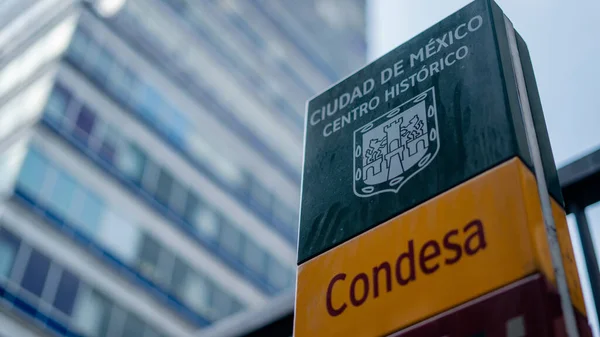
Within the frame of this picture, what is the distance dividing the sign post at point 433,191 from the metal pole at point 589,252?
0.29m

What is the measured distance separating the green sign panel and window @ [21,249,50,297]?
1709 centimetres

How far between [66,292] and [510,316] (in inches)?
761

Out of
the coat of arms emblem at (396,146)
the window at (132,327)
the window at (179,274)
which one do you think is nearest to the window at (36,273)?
the window at (132,327)

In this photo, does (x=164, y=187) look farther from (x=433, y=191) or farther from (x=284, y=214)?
(x=433, y=191)

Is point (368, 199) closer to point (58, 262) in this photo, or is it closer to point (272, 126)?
point (58, 262)

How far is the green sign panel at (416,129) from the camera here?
10.5ft

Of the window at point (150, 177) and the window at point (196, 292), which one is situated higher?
the window at point (150, 177)

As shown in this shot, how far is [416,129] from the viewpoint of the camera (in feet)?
11.5

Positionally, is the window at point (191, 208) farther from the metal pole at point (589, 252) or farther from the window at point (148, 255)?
the metal pole at point (589, 252)

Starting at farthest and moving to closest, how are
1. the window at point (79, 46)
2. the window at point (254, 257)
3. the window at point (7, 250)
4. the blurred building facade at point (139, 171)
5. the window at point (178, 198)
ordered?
1. the window at point (254, 257)
2. the window at point (178, 198)
3. the window at point (79, 46)
4. the blurred building facade at point (139, 171)
5. the window at point (7, 250)

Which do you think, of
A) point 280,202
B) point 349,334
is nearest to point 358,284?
point 349,334

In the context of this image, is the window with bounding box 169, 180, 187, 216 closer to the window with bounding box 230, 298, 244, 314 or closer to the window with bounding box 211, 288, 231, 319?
the window with bounding box 211, 288, 231, 319

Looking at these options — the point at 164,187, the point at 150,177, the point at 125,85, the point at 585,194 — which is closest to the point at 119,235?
the point at 150,177

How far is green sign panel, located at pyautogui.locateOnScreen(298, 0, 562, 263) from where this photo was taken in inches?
125
